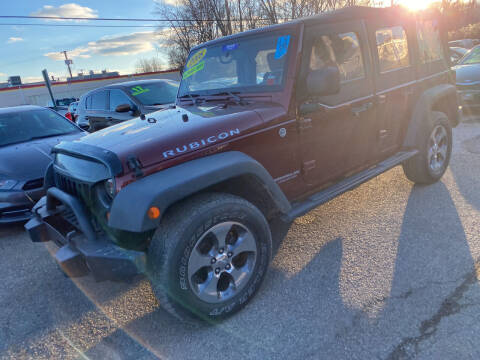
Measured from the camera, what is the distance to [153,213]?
1.97m

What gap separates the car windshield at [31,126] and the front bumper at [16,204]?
128cm

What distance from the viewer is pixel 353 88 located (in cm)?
324

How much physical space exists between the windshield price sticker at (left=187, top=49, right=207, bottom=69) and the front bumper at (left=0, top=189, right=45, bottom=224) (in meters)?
2.26

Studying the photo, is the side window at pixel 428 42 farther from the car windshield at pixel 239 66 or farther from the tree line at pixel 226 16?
the tree line at pixel 226 16

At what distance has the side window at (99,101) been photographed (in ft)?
23.8

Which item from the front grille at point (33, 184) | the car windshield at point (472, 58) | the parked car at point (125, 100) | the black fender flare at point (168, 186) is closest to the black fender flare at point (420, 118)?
the black fender flare at point (168, 186)

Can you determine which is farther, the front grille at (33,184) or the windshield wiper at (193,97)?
the front grille at (33,184)

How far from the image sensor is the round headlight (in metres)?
2.14

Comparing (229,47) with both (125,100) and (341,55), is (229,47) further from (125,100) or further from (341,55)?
(125,100)

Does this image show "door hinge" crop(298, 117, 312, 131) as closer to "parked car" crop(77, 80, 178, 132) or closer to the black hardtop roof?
the black hardtop roof

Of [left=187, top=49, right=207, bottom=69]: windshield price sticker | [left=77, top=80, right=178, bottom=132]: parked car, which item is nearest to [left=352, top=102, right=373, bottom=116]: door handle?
[left=187, top=49, right=207, bottom=69]: windshield price sticker

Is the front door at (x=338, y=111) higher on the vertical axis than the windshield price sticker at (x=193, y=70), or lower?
lower

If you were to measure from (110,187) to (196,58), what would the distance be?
6.86ft

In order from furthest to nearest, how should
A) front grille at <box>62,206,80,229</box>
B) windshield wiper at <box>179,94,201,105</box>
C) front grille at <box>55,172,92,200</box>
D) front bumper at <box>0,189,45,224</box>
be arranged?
front bumper at <box>0,189,45,224</box> → windshield wiper at <box>179,94,201,105</box> → front grille at <box>62,206,80,229</box> → front grille at <box>55,172,92,200</box>
